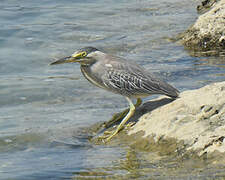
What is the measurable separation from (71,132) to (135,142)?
113 cm

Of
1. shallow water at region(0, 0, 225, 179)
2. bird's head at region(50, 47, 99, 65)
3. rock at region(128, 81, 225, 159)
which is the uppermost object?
bird's head at region(50, 47, 99, 65)

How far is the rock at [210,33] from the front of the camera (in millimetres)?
9703

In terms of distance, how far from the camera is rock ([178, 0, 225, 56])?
9703 mm

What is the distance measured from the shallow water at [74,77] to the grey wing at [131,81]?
676mm

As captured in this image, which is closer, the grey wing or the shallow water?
the shallow water

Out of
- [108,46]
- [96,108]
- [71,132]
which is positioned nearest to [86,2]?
[108,46]

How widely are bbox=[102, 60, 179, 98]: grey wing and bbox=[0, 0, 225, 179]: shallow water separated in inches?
26.6

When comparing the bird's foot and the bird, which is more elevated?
the bird

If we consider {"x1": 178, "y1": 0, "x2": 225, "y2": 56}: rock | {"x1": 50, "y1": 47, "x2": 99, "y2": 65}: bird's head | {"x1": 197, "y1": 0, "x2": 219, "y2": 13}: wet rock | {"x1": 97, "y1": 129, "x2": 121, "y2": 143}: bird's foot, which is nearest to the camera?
{"x1": 97, "y1": 129, "x2": 121, "y2": 143}: bird's foot

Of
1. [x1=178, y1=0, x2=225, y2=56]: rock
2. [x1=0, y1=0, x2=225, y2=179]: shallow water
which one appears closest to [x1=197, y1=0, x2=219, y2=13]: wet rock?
[x1=0, y1=0, x2=225, y2=179]: shallow water

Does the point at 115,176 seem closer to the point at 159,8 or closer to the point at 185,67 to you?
the point at 185,67

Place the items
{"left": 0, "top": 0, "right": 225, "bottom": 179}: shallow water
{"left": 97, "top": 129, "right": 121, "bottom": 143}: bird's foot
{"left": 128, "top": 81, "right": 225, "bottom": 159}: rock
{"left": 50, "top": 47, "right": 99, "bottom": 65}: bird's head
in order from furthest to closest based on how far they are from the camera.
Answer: {"left": 50, "top": 47, "right": 99, "bottom": 65}: bird's head < {"left": 97, "top": 129, "right": 121, "bottom": 143}: bird's foot < {"left": 0, "top": 0, "right": 225, "bottom": 179}: shallow water < {"left": 128, "top": 81, "right": 225, "bottom": 159}: rock

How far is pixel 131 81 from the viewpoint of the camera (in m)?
6.05

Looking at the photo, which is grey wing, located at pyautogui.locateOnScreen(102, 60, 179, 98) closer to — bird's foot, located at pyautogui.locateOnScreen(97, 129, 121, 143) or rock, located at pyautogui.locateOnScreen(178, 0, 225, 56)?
bird's foot, located at pyautogui.locateOnScreen(97, 129, 121, 143)
